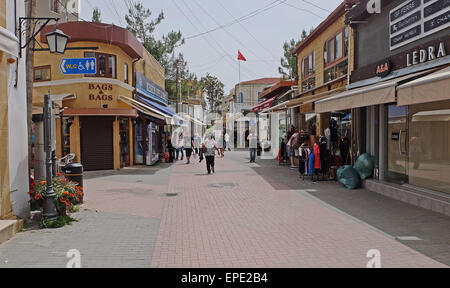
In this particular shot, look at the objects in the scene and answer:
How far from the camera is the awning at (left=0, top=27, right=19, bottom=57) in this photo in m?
5.80

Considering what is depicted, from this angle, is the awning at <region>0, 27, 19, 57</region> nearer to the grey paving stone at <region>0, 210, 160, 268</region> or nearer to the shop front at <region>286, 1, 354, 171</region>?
the grey paving stone at <region>0, 210, 160, 268</region>

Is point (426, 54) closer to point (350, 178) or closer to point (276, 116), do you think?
point (350, 178)

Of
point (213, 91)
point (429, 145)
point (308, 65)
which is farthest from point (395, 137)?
point (213, 91)

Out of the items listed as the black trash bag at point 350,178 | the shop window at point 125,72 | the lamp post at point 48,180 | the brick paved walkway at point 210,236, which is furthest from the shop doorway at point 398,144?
the shop window at point 125,72

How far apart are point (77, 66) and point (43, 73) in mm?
5925

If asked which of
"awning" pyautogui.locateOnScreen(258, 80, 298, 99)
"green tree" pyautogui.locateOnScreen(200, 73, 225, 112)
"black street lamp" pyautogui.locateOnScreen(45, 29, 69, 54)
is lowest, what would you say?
"black street lamp" pyautogui.locateOnScreen(45, 29, 69, 54)

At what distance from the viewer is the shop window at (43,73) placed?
16.4m

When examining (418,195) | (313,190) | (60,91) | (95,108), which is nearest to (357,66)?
(313,190)

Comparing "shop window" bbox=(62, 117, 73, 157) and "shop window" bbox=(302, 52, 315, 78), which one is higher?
"shop window" bbox=(302, 52, 315, 78)

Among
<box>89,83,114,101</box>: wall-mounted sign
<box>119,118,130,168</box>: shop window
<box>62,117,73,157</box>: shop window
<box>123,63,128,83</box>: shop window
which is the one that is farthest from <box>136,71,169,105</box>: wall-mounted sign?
<box>62,117,73,157</box>: shop window

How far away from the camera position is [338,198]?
9539 millimetres

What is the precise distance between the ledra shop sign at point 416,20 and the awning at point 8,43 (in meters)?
8.49

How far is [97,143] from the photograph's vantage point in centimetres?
A: 1633

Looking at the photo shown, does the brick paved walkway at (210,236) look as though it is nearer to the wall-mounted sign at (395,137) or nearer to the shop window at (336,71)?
the wall-mounted sign at (395,137)
